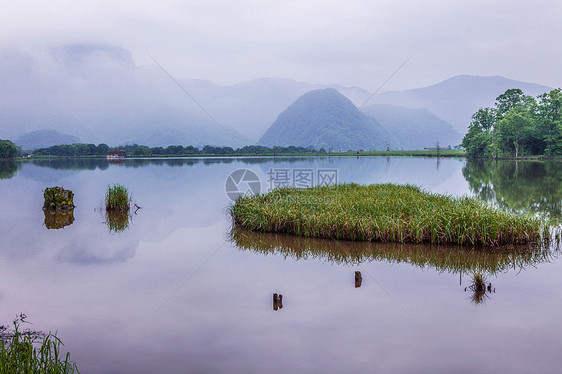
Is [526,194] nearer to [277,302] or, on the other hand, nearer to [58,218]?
[277,302]

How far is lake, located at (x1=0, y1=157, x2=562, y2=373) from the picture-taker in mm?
6281

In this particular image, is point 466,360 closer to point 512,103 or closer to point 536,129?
point 536,129

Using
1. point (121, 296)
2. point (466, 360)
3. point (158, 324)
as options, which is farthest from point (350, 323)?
point (121, 296)

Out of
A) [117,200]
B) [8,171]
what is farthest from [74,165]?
[117,200]

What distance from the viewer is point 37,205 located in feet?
81.9

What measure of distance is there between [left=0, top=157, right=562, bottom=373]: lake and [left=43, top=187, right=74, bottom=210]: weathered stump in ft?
24.3

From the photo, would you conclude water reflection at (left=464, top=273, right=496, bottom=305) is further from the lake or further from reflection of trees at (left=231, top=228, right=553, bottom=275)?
reflection of trees at (left=231, top=228, right=553, bottom=275)

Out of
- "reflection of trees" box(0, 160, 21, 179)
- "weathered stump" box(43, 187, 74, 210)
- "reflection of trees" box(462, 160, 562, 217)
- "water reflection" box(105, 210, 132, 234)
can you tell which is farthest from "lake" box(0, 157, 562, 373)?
"reflection of trees" box(0, 160, 21, 179)

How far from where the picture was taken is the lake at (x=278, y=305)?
6281 mm

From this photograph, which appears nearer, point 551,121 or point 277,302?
point 277,302

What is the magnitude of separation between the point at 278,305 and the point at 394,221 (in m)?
6.75

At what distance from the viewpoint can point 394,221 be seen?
13.6 meters

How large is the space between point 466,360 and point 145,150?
146m

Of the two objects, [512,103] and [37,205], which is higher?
[512,103]
